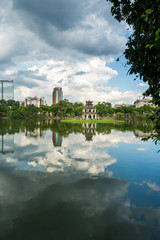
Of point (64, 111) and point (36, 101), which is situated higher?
point (36, 101)

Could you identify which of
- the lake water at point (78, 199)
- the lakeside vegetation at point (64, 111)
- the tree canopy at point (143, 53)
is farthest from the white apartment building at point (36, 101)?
the tree canopy at point (143, 53)

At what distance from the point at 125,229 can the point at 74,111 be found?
3511 inches

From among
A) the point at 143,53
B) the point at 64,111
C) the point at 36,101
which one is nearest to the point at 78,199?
the point at 143,53

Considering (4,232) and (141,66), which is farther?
(141,66)

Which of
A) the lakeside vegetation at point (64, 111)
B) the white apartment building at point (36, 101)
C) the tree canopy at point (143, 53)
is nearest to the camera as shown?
the tree canopy at point (143, 53)

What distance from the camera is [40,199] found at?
589 centimetres

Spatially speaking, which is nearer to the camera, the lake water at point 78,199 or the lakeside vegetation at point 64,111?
the lake water at point 78,199

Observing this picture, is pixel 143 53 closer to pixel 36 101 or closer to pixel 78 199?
pixel 78 199

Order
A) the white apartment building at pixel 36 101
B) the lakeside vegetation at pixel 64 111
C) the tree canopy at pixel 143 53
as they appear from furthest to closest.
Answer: the white apartment building at pixel 36 101, the lakeside vegetation at pixel 64 111, the tree canopy at pixel 143 53

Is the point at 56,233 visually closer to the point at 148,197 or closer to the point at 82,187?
the point at 82,187

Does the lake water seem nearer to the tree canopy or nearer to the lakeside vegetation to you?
the tree canopy

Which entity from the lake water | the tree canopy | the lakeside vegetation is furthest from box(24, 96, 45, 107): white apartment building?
the tree canopy

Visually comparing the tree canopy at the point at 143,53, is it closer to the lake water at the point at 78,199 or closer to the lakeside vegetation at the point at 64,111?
the lake water at the point at 78,199

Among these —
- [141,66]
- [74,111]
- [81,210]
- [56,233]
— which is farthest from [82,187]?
[74,111]
